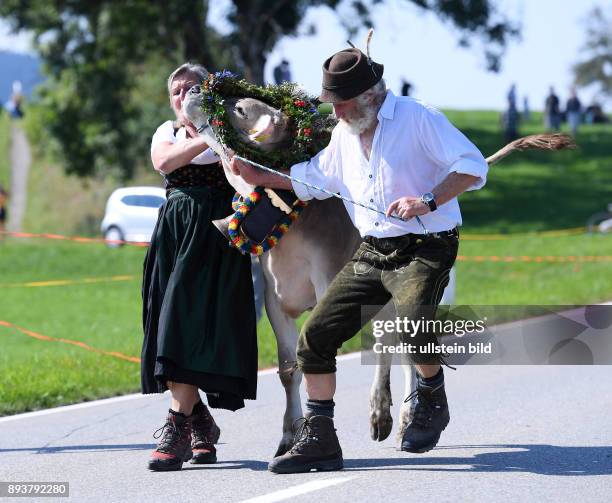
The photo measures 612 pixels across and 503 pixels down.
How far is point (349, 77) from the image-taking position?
19.7 ft

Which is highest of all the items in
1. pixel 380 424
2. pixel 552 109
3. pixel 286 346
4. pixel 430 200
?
pixel 552 109

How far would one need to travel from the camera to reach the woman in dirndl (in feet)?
21.8

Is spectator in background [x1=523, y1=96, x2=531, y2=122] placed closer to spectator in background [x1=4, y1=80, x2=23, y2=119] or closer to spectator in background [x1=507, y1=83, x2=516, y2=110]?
spectator in background [x1=507, y1=83, x2=516, y2=110]

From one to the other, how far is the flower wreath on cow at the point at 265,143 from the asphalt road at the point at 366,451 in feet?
4.09

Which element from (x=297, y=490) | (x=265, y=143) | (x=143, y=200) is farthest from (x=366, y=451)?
(x=143, y=200)

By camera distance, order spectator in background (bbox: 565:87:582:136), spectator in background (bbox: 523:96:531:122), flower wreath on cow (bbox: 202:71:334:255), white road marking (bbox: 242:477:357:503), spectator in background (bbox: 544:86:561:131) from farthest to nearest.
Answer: spectator in background (bbox: 523:96:531:122) < spectator in background (bbox: 565:87:582:136) < spectator in background (bbox: 544:86:561:131) < flower wreath on cow (bbox: 202:71:334:255) < white road marking (bbox: 242:477:357:503)

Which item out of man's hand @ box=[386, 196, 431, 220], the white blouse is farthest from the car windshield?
man's hand @ box=[386, 196, 431, 220]

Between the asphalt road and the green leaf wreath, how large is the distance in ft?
5.37

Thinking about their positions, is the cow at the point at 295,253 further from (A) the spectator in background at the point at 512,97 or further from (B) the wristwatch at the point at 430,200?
(A) the spectator in background at the point at 512,97

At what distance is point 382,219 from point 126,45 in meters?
30.9

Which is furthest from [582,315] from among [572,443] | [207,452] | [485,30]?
[485,30]

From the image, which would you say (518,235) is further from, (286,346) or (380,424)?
(380,424)

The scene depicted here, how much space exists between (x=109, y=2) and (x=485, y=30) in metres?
10.1

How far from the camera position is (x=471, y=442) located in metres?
7.18
